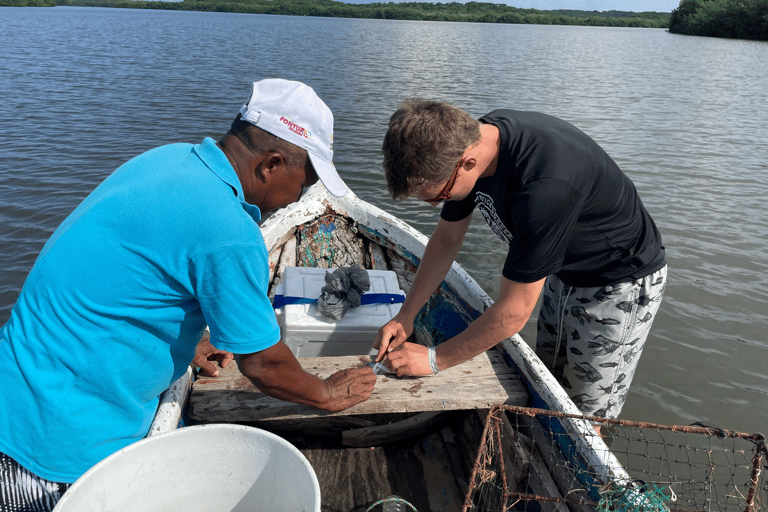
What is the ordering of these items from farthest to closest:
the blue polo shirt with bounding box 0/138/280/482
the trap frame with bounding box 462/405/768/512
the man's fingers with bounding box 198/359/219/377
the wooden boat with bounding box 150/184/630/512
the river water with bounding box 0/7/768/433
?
1. the river water with bounding box 0/7/768/433
2. the man's fingers with bounding box 198/359/219/377
3. the wooden boat with bounding box 150/184/630/512
4. the trap frame with bounding box 462/405/768/512
5. the blue polo shirt with bounding box 0/138/280/482

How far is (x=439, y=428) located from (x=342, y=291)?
99 centimetres

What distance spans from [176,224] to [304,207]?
3.13 m

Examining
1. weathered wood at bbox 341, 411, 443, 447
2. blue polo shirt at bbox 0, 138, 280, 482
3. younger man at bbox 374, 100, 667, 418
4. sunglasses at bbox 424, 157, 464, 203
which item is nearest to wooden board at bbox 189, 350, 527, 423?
younger man at bbox 374, 100, 667, 418

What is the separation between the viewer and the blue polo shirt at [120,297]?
126cm

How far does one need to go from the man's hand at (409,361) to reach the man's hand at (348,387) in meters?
0.12

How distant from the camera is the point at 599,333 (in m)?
2.47

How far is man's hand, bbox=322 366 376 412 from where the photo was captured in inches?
80.1

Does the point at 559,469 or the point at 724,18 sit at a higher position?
the point at 724,18

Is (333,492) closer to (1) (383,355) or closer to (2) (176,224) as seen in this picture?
(1) (383,355)

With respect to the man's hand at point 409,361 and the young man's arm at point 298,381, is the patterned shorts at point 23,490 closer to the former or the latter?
the young man's arm at point 298,381

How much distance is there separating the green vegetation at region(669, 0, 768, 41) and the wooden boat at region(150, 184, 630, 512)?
47.3 meters

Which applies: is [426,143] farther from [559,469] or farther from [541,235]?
[559,469]

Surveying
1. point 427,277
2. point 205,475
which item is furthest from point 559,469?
point 205,475

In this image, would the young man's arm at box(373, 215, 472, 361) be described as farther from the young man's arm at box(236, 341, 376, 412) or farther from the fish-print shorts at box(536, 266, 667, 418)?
the fish-print shorts at box(536, 266, 667, 418)
